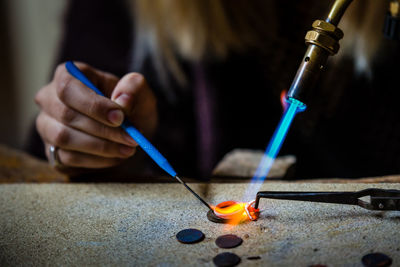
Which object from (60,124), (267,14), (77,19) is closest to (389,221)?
(60,124)

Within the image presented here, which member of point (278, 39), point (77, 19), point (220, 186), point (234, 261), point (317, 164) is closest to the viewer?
point (234, 261)

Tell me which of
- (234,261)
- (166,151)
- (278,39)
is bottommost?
(166,151)

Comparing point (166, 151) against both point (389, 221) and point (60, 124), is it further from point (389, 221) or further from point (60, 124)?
point (389, 221)

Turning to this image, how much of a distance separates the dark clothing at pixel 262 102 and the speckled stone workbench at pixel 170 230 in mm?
266

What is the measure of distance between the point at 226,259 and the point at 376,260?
147mm

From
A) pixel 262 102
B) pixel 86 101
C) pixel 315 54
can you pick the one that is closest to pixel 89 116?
pixel 86 101

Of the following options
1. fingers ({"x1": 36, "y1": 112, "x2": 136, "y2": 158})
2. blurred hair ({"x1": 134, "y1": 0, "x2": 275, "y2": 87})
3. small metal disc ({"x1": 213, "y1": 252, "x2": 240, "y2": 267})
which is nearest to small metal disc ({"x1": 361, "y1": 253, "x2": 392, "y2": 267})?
small metal disc ({"x1": 213, "y1": 252, "x2": 240, "y2": 267})

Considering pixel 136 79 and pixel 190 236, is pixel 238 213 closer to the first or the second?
pixel 190 236

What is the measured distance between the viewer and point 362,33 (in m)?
0.84

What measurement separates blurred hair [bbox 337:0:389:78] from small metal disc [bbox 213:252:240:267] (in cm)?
55

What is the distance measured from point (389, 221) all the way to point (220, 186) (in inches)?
9.9

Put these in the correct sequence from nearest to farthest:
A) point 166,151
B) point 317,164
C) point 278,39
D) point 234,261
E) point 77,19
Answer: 1. point 234,261
2. point 317,164
3. point 278,39
4. point 166,151
5. point 77,19

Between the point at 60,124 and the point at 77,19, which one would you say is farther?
the point at 77,19

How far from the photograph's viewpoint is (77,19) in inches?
49.4
